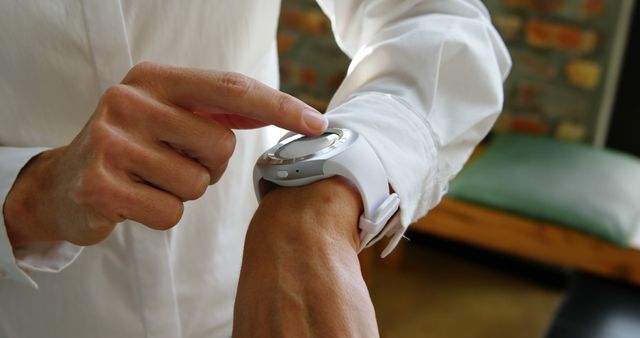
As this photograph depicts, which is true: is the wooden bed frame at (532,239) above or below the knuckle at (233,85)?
below

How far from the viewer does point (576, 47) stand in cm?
273

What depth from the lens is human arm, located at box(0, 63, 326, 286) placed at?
609 mm

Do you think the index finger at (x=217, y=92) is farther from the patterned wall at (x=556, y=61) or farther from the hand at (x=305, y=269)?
the patterned wall at (x=556, y=61)

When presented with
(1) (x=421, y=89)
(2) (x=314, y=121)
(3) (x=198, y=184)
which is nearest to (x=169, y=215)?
(3) (x=198, y=184)

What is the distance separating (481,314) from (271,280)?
2.05 meters

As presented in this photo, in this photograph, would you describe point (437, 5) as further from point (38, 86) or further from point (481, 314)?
point (481, 314)

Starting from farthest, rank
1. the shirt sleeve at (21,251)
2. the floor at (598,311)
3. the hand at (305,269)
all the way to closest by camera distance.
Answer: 1. the floor at (598,311)
2. the shirt sleeve at (21,251)
3. the hand at (305,269)

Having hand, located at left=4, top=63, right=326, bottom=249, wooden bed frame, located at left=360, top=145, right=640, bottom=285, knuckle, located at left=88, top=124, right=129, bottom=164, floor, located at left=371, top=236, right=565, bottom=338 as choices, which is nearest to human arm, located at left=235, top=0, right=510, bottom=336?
hand, located at left=4, top=63, right=326, bottom=249

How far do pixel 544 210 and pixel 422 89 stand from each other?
167 centimetres

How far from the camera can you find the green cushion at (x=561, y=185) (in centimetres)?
230

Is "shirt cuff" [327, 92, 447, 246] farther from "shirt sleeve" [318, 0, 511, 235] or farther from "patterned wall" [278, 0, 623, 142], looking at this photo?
"patterned wall" [278, 0, 623, 142]

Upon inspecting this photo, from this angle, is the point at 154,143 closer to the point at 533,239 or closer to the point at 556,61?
the point at 533,239

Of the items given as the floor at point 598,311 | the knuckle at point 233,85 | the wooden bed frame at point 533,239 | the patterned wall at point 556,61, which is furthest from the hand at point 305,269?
the patterned wall at point 556,61

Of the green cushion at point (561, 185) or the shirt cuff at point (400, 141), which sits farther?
the green cushion at point (561, 185)
